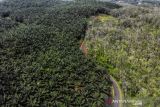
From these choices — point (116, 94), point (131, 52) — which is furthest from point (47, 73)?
point (131, 52)

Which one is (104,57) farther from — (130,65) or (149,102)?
(149,102)

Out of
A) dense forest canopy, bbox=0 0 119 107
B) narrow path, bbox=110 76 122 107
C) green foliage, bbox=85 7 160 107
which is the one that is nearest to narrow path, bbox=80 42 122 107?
narrow path, bbox=110 76 122 107

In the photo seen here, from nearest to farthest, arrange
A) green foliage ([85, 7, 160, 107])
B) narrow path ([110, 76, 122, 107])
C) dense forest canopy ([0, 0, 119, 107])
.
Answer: dense forest canopy ([0, 0, 119, 107]), narrow path ([110, 76, 122, 107]), green foliage ([85, 7, 160, 107])

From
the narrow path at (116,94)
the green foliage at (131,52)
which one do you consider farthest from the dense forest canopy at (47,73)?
the green foliage at (131,52)

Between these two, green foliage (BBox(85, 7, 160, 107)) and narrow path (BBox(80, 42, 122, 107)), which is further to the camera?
green foliage (BBox(85, 7, 160, 107))

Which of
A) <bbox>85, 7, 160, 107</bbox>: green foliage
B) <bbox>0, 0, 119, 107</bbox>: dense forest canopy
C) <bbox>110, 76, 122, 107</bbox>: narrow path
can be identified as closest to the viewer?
<bbox>0, 0, 119, 107</bbox>: dense forest canopy

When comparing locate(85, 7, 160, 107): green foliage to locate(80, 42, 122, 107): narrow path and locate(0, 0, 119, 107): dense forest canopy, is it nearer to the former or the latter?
locate(80, 42, 122, 107): narrow path

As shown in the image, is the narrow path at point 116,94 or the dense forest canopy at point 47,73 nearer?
the dense forest canopy at point 47,73

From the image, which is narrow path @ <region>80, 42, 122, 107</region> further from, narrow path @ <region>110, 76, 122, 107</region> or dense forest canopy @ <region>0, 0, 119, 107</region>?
dense forest canopy @ <region>0, 0, 119, 107</region>

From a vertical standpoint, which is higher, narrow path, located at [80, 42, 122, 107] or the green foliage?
the green foliage

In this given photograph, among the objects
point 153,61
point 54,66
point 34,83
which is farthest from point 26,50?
point 153,61

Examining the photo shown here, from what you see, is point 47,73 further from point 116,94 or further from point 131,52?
point 131,52

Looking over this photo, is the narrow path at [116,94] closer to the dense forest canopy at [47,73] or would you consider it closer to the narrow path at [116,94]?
the narrow path at [116,94]
